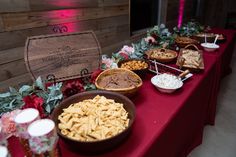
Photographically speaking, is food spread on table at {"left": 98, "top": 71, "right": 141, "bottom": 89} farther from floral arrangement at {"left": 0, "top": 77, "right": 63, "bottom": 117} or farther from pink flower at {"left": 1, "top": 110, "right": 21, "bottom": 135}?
pink flower at {"left": 1, "top": 110, "right": 21, "bottom": 135}

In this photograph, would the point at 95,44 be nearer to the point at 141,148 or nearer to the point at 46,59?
the point at 46,59

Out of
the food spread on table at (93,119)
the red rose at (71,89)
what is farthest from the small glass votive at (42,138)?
the red rose at (71,89)

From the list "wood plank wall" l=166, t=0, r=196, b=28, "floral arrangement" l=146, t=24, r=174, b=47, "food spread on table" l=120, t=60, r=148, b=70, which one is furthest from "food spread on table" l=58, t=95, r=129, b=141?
"wood plank wall" l=166, t=0, r=196, b=28

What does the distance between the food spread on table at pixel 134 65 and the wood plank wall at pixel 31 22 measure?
0.83 metres

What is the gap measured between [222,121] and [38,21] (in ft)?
7.01

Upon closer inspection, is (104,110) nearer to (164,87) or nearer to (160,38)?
(164,87)

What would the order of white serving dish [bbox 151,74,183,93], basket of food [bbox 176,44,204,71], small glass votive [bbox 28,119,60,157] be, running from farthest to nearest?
basket of food [bbox 176,44,204,71]
white serving dish [bbox 151,74,183,93]
small glass votive [bbox 28,119,60,157]

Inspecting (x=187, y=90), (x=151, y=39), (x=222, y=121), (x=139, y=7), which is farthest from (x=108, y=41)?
(x=222, y=121)

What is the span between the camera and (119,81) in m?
1.08

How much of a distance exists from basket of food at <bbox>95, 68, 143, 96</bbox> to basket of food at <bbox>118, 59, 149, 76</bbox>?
0.09 m

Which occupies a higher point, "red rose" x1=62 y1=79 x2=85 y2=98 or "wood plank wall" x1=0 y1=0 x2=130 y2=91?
"wood plank wall" x1=0 y1=0 x2=130 y2=91

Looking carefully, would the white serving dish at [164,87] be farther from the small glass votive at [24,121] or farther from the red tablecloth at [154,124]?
the small glass votive at [24,121]

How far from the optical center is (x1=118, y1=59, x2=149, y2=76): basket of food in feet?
4.13

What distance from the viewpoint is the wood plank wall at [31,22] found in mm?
1477
